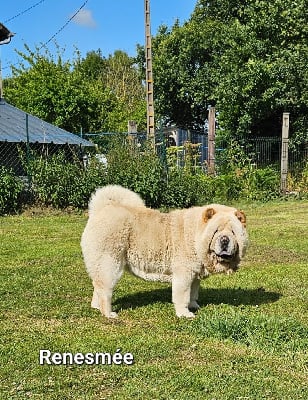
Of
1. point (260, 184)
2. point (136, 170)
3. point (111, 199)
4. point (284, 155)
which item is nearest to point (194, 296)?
point (111, 199)

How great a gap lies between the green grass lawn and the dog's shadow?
0.01m

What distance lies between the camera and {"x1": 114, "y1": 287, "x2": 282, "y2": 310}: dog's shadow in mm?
6309

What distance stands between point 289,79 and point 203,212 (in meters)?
A: 17.5

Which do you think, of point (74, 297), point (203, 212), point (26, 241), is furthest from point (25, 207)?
point (203, 212)

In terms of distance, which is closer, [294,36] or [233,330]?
[233,330]

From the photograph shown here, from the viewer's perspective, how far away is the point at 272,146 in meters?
20.9

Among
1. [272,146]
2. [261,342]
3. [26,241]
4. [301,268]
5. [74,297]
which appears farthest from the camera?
[272,146]

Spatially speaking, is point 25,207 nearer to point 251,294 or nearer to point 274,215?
point 274,215

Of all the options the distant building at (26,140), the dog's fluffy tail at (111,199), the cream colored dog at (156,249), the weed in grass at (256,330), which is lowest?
the weed in grass at (256,330)

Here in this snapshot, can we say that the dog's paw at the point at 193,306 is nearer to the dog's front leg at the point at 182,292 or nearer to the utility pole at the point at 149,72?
the dog's front leg at the point at 182,292

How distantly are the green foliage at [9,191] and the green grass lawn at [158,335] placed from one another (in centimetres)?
533

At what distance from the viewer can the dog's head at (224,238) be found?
5363mm

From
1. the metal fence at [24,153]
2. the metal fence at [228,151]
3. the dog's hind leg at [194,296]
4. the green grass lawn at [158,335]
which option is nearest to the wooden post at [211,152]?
the metal fence at [228,151]

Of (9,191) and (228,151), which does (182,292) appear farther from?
(228,151)
